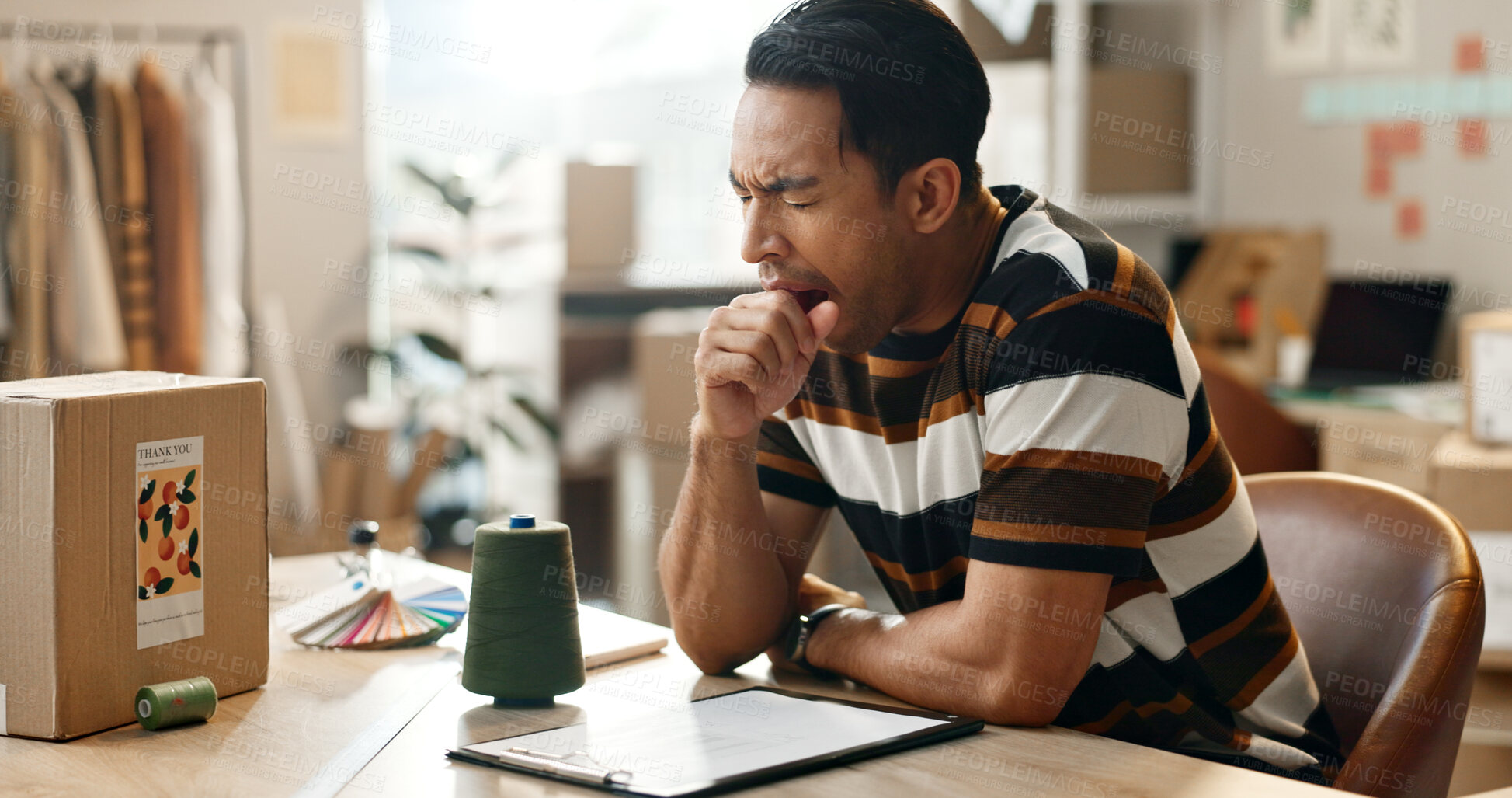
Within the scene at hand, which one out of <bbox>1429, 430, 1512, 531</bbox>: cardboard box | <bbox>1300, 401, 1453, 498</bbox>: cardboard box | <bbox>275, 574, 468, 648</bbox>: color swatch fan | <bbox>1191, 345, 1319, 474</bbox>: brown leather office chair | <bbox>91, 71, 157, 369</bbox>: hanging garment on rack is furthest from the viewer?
<bbox>91, 71, 157, 369</bbox>: hanging garment on rack

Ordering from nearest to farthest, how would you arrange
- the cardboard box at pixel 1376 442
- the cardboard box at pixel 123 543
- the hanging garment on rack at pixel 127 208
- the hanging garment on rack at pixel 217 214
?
the cardboard box at pixel 123 543 < the cardboard box at pixel 1376 442 < the hanging garment on rack at pixel 127 208 < the hanging garment on rack at pixel 217 214

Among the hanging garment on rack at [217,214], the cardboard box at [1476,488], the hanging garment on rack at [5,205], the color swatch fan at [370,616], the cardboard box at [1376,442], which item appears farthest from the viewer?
the hanging garment on rack at [217,214]

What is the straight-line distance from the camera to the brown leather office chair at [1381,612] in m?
1.19

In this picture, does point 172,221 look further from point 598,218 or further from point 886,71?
point 886,71

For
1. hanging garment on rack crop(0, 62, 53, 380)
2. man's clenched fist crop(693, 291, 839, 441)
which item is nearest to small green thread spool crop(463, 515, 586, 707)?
man's clenched fist crop(693, 291, 839, 441)

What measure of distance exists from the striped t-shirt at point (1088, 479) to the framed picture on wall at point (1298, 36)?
3.08 metres

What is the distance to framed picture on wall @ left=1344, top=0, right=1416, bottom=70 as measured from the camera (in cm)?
369

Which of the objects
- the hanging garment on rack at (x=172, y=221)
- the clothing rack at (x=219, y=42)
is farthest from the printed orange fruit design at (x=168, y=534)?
the clothing rack at (x=219, y=42)

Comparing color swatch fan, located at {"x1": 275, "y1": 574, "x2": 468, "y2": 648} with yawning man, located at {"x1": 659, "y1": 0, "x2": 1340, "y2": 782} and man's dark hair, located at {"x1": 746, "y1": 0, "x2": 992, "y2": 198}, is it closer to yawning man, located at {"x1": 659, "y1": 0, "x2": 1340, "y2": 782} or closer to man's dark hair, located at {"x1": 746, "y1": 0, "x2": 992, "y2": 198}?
yawning man, located at {"x1": 659, "y1": 0, "x2": 1340, "y2": 782}

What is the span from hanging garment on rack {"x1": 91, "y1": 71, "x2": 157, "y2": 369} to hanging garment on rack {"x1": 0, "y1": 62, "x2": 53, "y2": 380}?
0.16 metres

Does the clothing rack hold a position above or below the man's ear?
above

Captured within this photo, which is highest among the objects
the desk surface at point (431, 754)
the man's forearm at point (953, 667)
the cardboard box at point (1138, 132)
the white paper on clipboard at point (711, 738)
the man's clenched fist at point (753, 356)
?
the cardboard box at point (1138, 132)

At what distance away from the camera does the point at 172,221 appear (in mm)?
3600

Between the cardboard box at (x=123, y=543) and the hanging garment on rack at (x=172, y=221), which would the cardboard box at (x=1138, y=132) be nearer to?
the hanging garment on rack at (x=172, y=221)
